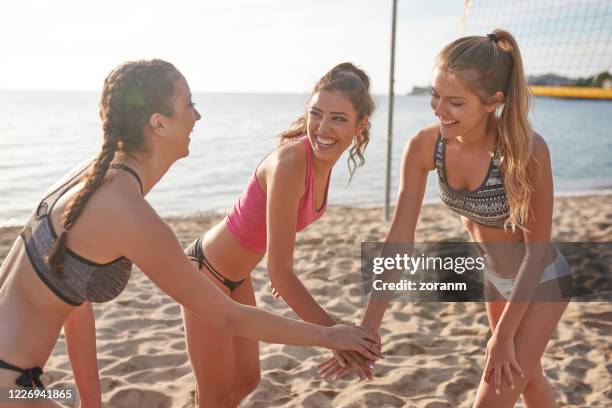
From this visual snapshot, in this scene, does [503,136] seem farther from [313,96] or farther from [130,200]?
[130,200]

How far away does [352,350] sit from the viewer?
2.47 meters

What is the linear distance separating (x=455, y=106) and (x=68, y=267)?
1579 mm

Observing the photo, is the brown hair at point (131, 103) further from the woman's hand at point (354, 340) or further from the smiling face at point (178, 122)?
the woman's hand at point (354, 340)

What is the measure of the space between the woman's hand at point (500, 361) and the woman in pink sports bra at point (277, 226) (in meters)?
0.52

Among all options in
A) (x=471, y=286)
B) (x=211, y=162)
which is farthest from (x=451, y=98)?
(x=211, y=162)

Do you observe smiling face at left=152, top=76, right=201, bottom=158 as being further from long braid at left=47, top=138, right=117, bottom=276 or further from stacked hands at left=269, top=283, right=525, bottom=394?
stacked hands at left=269, top=283, right=525, bottom=394

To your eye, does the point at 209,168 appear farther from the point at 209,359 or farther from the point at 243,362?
the point at 209,359

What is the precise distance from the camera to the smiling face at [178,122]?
2.01 m

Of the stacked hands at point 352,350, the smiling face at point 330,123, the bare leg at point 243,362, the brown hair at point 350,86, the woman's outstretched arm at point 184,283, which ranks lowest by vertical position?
the bare leg at point 243,362

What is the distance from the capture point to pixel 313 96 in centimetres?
267

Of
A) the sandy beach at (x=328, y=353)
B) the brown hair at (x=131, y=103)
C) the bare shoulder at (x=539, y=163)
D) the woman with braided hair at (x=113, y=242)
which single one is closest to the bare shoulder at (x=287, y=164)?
the woman with braided hair at (x=113, y=242)

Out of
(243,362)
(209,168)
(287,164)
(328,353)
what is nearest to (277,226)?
(287,164)

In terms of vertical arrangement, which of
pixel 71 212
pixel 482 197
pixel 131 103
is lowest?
pixel 482 197

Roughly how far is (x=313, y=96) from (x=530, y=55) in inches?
343
